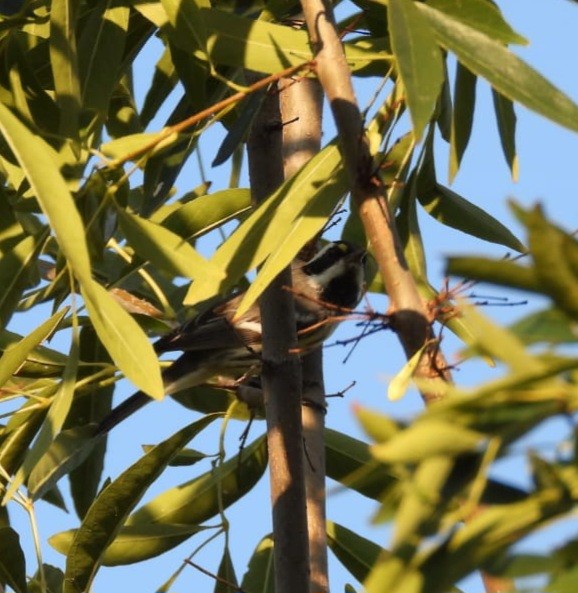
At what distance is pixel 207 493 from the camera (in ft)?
10.1

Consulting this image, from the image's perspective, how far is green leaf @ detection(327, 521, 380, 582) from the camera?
2.96 metres

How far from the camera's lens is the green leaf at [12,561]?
2.73 m

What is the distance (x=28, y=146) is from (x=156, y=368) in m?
0.37

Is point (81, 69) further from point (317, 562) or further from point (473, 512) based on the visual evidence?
point (473, 512)

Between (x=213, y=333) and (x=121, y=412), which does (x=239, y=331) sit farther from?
(x=121, y=412)

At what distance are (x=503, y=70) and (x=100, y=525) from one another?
140 cm

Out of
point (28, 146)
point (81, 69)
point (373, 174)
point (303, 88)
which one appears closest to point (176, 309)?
point (303, 88)

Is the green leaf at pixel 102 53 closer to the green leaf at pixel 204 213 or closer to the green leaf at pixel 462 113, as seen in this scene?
the green leaf at pixel 204 213

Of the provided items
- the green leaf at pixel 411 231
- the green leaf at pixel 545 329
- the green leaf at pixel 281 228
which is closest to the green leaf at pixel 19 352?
the green leaf at pixel 281 228

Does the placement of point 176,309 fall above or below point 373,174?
above

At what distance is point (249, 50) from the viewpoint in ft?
7.04

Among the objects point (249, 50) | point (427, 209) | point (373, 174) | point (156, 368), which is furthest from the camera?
point (427, 209)

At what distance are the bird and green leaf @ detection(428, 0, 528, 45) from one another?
1.00 metres

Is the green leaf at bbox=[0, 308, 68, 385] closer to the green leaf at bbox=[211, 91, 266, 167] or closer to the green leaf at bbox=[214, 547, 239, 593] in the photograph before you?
the green leaf at bbox=[211, 91, 266, 167]
